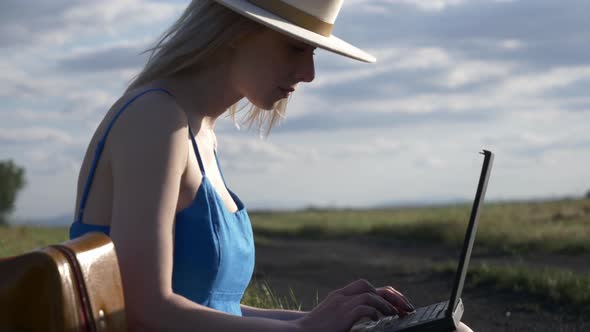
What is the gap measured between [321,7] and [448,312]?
1147 mm

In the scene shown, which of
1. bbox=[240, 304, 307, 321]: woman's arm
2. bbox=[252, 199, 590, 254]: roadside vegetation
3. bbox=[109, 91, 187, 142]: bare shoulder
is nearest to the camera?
bbox=[109, 91, 187, 142]: bare shoulder

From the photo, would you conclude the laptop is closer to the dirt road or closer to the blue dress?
the blue dress

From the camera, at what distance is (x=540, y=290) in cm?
637

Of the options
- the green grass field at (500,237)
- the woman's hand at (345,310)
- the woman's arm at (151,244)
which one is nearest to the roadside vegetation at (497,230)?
the green grass field at (500,237)

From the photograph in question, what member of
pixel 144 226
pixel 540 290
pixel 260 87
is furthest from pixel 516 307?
pixel 144 226

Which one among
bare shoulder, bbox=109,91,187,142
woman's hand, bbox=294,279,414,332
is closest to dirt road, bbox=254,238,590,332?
woman's hand, bbox=294,279,414,332

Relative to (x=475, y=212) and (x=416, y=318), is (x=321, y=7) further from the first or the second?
(x=416, y=318)

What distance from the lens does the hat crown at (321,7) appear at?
2.57m

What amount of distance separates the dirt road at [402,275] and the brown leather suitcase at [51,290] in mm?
4048

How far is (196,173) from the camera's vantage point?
2258mm

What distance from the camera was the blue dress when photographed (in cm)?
222

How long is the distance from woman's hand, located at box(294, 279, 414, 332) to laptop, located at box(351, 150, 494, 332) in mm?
66

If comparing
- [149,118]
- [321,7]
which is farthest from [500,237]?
[149,118]

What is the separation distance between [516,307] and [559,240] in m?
4.48
